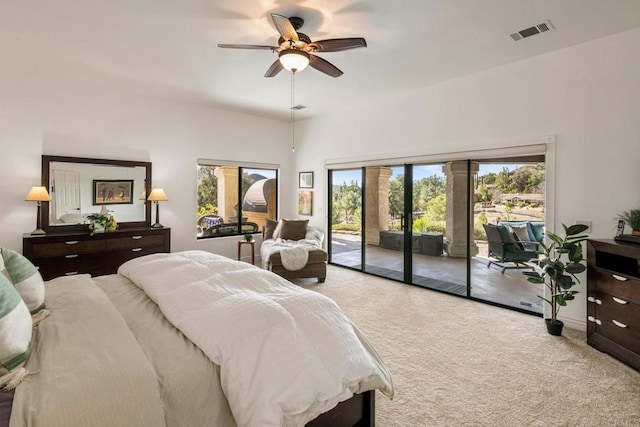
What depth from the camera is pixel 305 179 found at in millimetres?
6570

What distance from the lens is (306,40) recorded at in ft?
8.91

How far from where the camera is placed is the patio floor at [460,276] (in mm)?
3908

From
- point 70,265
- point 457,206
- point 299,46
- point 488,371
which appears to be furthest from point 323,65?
point 70,265

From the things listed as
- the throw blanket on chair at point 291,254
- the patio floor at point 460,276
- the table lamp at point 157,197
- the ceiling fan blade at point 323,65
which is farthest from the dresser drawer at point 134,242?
the ceiling fan blade at point 323,65

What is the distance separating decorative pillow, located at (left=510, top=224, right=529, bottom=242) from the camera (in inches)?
153

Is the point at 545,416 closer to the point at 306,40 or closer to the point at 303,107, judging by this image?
the point at 306,40

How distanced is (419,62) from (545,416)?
354 cm

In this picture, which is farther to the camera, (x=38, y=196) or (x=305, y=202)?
(x=305, y=202)

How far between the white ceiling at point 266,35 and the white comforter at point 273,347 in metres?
2.37

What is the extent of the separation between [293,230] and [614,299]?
4.24m

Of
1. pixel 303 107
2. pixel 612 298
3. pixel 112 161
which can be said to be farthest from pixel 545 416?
pixel 112 161

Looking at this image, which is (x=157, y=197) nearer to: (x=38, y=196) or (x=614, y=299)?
(x=38, y=196)

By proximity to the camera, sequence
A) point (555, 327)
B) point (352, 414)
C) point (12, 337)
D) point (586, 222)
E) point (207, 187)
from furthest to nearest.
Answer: point (207, 187) < point (586, 222) < point (555, 327) < point (352, 414) < point (12, 337)

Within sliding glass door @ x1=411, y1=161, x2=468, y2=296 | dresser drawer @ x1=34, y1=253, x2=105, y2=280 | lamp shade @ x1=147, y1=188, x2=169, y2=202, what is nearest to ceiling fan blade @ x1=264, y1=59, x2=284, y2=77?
sliding glass door @ x1=411, y1=161, x2=468, y2=296
